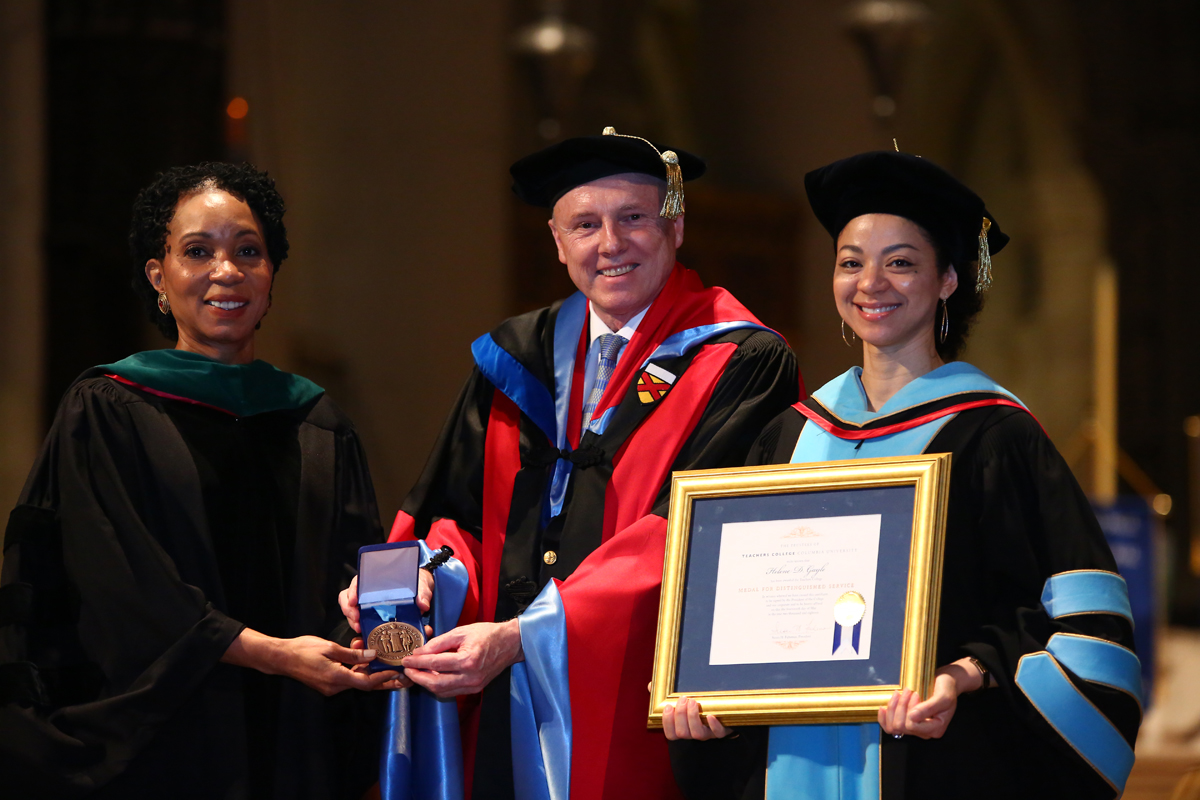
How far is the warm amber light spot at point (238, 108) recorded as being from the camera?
711cm

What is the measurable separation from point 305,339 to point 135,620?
540 cm

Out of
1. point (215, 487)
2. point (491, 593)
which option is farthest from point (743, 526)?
point (215, 487)

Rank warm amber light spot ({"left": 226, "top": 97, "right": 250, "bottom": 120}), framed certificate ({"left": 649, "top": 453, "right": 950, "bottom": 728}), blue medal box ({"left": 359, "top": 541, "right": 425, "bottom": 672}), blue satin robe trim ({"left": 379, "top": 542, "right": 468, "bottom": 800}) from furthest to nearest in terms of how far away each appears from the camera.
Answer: warm amber light spot ({"left": 226, "top": 97, "right": 250, "bottom": 120}) → blue satin robe trim ({"left": 379, "top": 542, "right": 468, "bottom": 800}) → blue medal box ({"left": 359, "top": 541, "right": 425, "bottom": 672}) → framed certificate ({"left": 649, "top": 453, "right": 950, "bottom": 728})

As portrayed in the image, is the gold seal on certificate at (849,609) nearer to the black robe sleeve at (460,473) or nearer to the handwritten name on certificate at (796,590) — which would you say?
the handwritten name on certificate at (796,590)

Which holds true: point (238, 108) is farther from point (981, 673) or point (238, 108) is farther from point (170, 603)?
point (981, 673)

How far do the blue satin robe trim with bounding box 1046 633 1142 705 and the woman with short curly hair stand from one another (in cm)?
130

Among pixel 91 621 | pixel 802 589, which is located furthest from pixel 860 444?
pixel 91 621

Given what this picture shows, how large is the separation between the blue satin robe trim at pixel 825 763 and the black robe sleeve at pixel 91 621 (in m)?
1.15

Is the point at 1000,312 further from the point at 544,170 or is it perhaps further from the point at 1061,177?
the point at 544,170

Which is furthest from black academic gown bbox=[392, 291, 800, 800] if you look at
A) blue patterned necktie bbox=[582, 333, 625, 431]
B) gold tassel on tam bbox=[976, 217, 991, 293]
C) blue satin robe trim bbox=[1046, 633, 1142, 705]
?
blue satin robe trim bbox=[1046, 633, 1142, 705]

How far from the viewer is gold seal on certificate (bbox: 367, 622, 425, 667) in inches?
111

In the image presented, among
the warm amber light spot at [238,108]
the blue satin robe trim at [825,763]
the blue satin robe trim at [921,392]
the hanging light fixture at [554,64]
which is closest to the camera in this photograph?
the blue satin robe trim at [825,763]

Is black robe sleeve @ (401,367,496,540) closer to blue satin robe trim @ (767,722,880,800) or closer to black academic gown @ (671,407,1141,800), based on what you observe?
blue satin robe trim @ (767,722,880,800)

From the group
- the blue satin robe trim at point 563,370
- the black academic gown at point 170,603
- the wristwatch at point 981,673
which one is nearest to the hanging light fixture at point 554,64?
the blue satin robe trim at point 563,370
